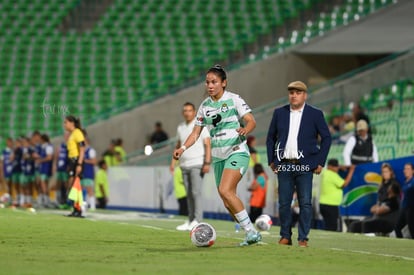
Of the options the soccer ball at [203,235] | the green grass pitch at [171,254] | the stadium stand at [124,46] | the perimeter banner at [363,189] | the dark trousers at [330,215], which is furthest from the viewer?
the stadium stand at [124,46]

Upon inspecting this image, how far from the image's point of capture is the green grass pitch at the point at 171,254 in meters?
11.2

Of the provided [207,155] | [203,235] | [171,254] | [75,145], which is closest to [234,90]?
[75,145]

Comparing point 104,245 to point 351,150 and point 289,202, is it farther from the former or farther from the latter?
point 351,150

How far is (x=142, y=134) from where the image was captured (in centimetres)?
3759

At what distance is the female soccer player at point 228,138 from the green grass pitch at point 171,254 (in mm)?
451

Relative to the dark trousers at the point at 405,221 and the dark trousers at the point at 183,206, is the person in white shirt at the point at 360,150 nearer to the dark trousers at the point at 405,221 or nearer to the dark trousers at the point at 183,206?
the dark trousers at the point at 405,221

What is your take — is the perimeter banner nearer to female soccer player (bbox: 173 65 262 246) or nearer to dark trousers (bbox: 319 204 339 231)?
dark trousers (bbox: 319 204 339 231)

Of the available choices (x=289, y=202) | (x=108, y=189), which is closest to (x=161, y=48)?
(x=108, y=189)

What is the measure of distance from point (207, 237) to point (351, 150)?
9884mm

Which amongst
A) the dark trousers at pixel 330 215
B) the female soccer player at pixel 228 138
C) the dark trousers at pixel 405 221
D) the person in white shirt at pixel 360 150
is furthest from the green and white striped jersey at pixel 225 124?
the person in white shirt at pixel 360 150

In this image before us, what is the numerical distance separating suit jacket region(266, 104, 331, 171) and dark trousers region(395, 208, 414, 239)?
4.96m

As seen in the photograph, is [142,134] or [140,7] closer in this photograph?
[142,134]

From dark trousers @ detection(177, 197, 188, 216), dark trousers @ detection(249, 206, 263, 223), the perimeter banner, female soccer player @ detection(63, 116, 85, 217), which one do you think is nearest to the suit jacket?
the perimeter banner

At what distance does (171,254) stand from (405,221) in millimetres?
7476
